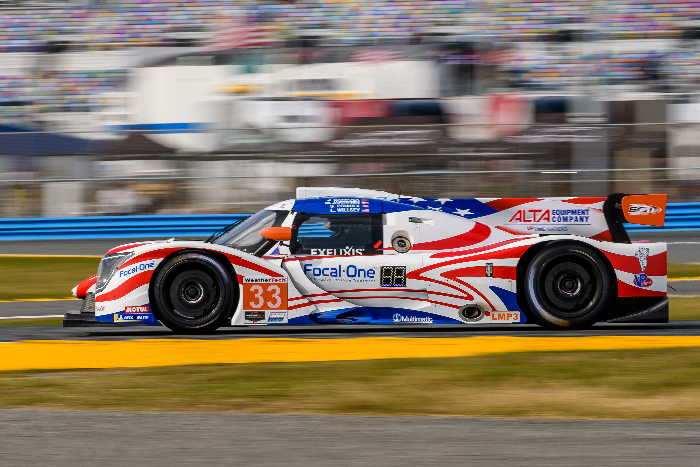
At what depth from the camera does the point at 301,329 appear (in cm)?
739

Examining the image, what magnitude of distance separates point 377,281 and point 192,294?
1377 mm

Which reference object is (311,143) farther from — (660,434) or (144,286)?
(660,434)

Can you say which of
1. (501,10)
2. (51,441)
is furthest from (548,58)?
(51,441)

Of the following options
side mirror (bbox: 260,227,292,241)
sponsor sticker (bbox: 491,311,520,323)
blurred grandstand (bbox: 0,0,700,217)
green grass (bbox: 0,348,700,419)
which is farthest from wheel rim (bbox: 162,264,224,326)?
blurred grandstand (bbox: 0,0,700,217)

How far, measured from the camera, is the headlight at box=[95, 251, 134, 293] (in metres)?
6.80

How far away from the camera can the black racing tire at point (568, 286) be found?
6723 millimetres

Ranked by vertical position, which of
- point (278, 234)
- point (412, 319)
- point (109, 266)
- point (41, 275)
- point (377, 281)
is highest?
point (278, 234)

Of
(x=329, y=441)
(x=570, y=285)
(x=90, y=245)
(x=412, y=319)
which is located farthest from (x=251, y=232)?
(x=90, y=245)

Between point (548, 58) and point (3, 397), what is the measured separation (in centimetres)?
1462

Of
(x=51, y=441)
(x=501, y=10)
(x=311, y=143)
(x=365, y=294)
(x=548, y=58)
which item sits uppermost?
(x=501, y=10)

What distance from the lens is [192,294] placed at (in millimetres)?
6777

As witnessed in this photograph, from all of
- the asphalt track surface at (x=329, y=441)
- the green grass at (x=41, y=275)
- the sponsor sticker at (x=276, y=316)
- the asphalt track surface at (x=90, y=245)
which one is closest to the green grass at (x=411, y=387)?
the asphalt track surface at (x=329, y=441)

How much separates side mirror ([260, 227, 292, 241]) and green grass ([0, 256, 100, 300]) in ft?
13.9

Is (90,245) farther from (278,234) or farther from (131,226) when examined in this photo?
(278,234)
